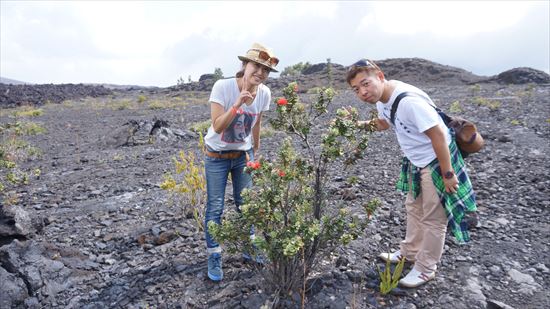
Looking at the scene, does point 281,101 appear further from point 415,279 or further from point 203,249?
point 203,249

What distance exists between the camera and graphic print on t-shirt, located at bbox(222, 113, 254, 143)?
9.48 feet

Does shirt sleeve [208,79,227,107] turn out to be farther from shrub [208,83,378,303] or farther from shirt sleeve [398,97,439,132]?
shirt sleeve [398,97,439,132]

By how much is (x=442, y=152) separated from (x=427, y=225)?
26.0 inches

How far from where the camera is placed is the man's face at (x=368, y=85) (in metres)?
2.66

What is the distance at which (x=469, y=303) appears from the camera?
2850 millimetres

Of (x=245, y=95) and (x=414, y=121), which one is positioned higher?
(x=245, y=95)

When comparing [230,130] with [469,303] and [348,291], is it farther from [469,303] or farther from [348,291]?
[469,303]

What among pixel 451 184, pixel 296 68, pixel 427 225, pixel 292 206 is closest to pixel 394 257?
pixel 427 225

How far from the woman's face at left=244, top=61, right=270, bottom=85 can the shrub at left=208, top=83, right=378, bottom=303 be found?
253mm

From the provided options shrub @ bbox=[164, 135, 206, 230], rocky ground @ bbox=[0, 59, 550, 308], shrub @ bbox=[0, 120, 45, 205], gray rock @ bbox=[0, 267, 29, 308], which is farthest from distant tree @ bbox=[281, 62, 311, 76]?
gray rock @ bbox=[0, 267, 29, 308]

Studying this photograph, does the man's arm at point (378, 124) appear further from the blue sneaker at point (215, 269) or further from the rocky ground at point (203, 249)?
the blue sneaker at point (215, 269)

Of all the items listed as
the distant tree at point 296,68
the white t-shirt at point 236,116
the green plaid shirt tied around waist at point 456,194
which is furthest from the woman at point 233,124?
the distant tree at point 296,68

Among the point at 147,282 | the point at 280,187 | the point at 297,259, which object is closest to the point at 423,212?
the point at 297,259

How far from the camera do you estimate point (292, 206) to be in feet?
8.39
